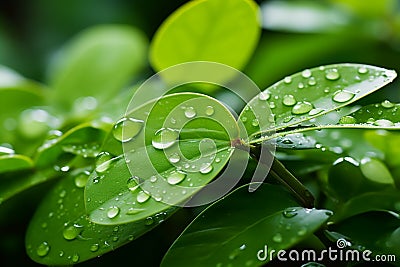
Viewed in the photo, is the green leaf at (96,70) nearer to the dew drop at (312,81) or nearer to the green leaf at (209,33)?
the green leaf at (209,33)

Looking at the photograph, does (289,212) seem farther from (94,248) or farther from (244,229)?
(94,248)

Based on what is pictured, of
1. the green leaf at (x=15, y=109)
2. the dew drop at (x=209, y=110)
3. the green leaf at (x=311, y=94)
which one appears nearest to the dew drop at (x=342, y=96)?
the green leaf at (x=311, y=94)

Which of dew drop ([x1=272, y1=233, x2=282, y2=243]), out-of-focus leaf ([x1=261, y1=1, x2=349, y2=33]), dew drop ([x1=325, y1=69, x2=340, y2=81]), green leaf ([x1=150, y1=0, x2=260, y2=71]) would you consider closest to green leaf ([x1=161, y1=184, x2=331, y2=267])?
dew drop ([x1=272, y1=233, x2=282, y2=243])

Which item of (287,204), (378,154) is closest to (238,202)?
(287,204)

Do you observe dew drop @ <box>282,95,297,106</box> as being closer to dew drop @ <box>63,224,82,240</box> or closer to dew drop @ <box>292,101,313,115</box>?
dew drop @ <box>292,101,313,115</box>

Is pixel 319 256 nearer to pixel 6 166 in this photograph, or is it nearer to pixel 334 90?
pixel 334 90
